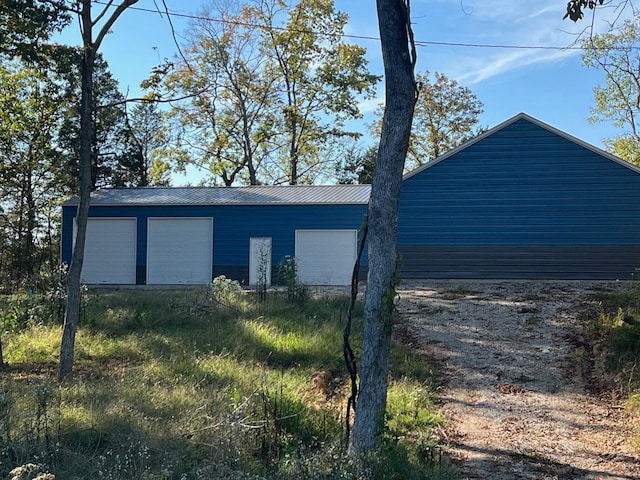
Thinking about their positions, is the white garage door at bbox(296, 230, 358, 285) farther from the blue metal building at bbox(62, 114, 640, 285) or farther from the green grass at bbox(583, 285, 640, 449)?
the green grass at bbox(583, 285, 640, 449)

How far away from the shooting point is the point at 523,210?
1730 centimetres

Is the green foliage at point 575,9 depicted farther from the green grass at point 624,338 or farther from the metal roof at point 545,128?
the metal roof at point 545,128

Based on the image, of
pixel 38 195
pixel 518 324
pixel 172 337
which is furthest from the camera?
pixel 38 195

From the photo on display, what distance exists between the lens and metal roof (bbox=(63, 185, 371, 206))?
67.3 feet

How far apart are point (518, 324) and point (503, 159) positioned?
786 centimetres

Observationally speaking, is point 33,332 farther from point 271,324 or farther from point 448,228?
point 448,228

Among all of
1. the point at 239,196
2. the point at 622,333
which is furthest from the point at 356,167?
the point at 622,333

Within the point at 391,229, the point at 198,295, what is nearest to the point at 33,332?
the point at 198,295

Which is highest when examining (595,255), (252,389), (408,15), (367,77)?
(367,77)

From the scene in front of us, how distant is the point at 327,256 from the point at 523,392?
12798 mm

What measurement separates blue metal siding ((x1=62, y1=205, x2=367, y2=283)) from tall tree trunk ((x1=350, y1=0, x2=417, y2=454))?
15.2 metres

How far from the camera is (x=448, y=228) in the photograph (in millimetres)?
17719

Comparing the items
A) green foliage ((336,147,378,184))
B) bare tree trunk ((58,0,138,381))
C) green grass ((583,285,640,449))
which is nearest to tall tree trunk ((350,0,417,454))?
green grass ((583,285,640,449))

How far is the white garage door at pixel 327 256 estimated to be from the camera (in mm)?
19859
